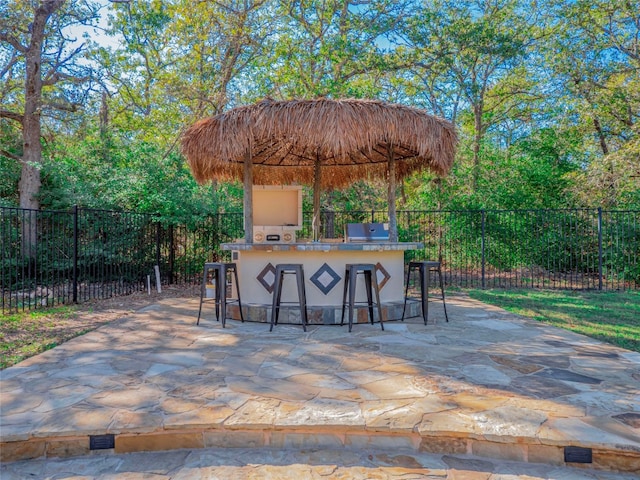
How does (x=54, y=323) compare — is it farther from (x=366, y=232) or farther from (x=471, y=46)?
(x=471, y=46)

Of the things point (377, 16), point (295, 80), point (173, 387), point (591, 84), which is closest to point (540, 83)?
point (591, 84)

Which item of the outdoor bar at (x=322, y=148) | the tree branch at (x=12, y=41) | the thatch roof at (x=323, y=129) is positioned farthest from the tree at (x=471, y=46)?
the tree branch at (x=12, y=41)

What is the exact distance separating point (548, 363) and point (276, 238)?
388 cm

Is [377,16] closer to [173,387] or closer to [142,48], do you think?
[142,48]

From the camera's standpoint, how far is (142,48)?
1120 centimetres

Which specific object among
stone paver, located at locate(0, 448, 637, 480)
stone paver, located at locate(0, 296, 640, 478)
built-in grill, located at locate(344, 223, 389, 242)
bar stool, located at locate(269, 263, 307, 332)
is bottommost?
stone paver, located at locate(0, 448, 637, 480)

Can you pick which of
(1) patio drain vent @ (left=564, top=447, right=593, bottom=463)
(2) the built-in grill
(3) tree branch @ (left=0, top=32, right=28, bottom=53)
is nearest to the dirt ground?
(2) the built-in grill

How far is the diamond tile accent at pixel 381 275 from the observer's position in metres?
5.61

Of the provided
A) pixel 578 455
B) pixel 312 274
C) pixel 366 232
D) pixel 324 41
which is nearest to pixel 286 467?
pixel 578 455

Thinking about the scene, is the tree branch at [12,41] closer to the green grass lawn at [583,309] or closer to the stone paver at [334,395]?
the stone paver at [334,395]

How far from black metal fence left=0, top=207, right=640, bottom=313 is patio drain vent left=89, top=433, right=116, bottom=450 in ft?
19.6

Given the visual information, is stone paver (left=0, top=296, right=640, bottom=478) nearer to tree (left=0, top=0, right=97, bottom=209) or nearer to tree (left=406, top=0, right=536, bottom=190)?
tree (left=0, top=0, right=97, bottom=209)

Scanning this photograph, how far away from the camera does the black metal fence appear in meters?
8.77

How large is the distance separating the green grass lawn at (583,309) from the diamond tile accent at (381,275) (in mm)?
2229
